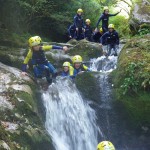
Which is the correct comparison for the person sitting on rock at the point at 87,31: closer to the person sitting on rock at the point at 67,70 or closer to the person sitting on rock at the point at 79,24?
the person sitting on rock at the point at 79,24

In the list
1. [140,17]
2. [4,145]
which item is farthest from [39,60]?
[140,17]

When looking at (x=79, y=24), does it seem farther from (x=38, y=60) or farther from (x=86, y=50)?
(x=38, y=60)

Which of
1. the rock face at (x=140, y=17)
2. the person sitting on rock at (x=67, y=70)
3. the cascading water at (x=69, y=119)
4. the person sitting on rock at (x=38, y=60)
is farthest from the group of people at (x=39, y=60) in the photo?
the rock face at (x=140, y=17)

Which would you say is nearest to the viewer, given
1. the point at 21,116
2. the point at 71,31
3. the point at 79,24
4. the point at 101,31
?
the point at 21,116

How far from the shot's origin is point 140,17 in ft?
57.0

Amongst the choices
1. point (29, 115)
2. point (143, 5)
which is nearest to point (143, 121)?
point (29, 115)

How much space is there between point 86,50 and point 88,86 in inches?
146

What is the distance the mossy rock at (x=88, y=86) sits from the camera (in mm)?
10375

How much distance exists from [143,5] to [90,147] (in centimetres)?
1070

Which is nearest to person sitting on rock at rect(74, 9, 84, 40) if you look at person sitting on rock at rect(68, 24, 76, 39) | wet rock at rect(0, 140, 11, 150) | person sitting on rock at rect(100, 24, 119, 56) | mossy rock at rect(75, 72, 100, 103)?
person sitting on rock at rect(68, 24, 76, 39)

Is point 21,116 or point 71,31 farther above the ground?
point 71,31

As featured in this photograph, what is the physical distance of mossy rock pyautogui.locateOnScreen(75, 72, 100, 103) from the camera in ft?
34.0

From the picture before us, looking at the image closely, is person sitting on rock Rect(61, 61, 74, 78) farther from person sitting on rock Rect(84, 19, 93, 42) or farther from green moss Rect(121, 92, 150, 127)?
person sitting on rock Rect(84, 19, 93, 42)

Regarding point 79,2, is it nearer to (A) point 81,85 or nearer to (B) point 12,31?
(B) point 12,31
